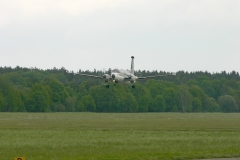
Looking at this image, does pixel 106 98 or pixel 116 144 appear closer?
pixel 116 144

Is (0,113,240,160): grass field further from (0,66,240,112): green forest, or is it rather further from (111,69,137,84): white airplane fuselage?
(0,66,240,112): green forest

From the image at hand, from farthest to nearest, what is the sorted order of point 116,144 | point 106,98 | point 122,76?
point 106,98 < point 122,76 < point 116,144

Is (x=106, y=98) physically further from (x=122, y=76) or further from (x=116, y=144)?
(x=116, y=144)

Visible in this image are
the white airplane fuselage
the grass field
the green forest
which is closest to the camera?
the grass field

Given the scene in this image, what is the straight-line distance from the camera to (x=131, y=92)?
6609 inches

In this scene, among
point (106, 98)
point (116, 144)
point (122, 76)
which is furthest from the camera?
point (106, 98)

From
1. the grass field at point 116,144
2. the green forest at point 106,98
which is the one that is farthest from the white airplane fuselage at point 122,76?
the green forest at point 106,98

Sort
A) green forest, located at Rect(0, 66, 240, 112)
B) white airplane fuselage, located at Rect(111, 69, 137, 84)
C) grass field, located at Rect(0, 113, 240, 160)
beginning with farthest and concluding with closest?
green forest, located at Rect(0, 66, 240, 112), white airplane fuselage, located at Rect(111, 69, 137, 84), grass field, located at Rect(0, 113, 240, 160)

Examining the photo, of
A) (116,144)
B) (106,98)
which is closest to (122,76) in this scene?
(116,144)

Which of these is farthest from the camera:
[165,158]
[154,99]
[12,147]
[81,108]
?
[154,99]

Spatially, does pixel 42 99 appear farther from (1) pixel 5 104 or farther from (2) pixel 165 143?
(2) pixel 165 143

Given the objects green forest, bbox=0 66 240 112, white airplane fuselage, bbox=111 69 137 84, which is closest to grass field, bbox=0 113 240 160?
white airplane fuselage, bbox=111 69 137 84

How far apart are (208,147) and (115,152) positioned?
24.0 feet

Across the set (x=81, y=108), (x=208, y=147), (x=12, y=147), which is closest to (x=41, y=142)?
(x=12, y=147)
